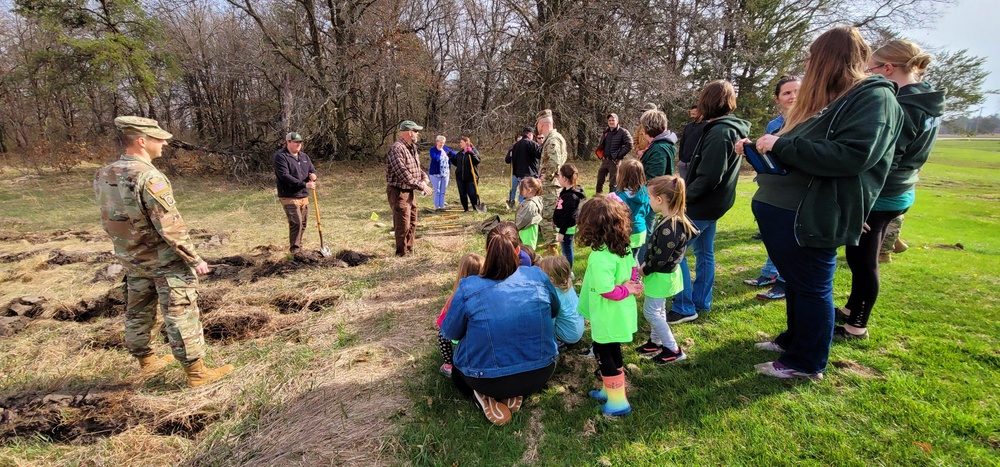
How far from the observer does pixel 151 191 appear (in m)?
2.96

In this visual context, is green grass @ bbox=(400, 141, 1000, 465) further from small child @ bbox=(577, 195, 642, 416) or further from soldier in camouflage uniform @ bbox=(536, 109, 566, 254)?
soldier in camouflage uniform @ bbox=(536, 109, 566, 254)

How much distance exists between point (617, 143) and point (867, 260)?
5094 millimetres

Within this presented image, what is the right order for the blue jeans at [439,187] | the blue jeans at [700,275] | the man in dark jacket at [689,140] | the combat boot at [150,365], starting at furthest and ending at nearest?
the blue jeans at [439,187]
the man in dark jacket at [689,140]
the blue jeans at [700,275]
the combat boot at [150,365]

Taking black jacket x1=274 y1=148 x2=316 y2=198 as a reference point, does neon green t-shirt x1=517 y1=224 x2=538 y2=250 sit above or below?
below

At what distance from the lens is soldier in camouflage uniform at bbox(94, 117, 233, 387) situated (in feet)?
9.71

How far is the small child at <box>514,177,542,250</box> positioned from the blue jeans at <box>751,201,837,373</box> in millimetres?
2294

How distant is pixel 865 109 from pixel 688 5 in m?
16.5

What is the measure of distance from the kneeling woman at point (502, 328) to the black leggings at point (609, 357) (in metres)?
0.28

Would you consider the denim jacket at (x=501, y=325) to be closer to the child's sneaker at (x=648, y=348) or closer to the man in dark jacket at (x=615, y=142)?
the child's sneaker at (x=648, y=348)

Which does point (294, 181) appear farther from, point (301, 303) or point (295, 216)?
point (301, 303)

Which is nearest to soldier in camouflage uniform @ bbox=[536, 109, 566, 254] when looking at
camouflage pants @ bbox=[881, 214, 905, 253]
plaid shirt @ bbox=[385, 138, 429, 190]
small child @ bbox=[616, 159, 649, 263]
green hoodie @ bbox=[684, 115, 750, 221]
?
small child @ bbox=[616, 159, 649, 263]

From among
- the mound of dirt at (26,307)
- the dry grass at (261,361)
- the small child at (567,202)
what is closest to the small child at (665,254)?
the small child at (567,202)

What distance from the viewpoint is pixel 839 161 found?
2.20 m

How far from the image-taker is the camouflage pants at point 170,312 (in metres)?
3.11
